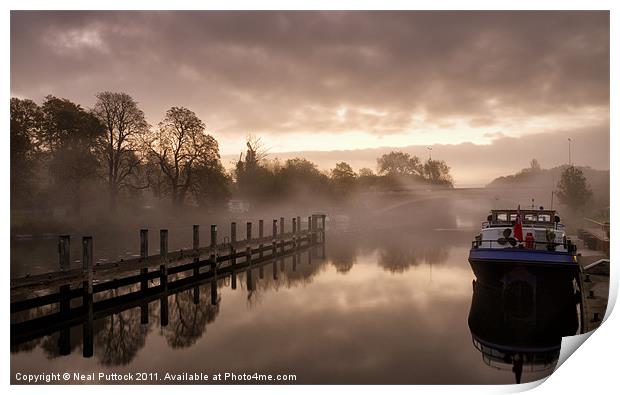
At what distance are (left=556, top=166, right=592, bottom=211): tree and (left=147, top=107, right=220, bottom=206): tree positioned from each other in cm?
1072

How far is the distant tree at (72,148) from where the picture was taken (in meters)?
15.9

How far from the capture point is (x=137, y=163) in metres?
18.8

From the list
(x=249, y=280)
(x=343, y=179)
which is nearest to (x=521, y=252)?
(x=249, y=280)

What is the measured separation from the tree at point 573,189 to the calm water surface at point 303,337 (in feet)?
9.63

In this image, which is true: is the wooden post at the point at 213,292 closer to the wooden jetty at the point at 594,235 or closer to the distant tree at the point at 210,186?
the distant tree at the point at 210,186

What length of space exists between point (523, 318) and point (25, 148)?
506 inches

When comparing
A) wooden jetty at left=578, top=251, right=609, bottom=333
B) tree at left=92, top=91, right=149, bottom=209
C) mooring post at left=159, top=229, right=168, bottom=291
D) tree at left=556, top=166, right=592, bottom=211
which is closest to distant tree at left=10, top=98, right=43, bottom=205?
tree at left=92, top=91, right=149, bottom=209

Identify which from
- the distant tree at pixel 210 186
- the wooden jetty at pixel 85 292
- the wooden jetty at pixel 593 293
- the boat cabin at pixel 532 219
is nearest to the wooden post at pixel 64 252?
the wooden jetty at pixel 85 292

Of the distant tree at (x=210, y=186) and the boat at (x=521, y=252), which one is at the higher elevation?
the distant tree at (x=210, y=186)

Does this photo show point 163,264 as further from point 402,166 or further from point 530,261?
point 402,166

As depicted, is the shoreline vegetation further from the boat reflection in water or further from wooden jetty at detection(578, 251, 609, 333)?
the boat reflection in water

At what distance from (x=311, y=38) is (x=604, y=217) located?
6220 millimetres
